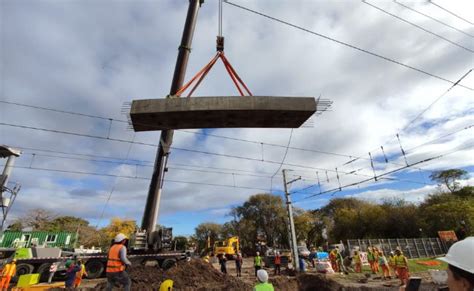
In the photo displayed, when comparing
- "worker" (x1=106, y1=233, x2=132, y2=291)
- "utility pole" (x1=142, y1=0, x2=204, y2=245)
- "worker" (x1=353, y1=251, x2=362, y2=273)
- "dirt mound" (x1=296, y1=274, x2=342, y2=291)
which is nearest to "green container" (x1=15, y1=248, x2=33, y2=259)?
"utility pole" (x1=142, y1=0, x2=204, y2=245)

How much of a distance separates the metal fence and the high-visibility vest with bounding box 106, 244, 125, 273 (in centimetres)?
2595

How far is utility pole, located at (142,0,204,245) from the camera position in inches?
491

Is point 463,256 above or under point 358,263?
above

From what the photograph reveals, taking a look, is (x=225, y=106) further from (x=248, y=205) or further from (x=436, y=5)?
(x=248, y=205)

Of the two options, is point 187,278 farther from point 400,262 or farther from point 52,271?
point 400,262

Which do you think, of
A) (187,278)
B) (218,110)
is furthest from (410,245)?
(218,110)

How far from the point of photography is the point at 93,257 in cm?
1496

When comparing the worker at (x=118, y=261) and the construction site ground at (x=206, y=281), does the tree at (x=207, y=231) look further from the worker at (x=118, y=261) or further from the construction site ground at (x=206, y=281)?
the worker at (x=118, y=261)

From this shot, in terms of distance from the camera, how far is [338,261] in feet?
65.7

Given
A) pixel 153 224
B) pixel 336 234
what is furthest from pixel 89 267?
pixel 336 234

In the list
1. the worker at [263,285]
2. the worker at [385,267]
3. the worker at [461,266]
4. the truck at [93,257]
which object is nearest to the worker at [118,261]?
the worker at [263,285]

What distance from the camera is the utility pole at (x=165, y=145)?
40.9 ft

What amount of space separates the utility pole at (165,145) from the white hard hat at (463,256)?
11491 millimetres

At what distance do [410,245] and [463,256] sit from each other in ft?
111
